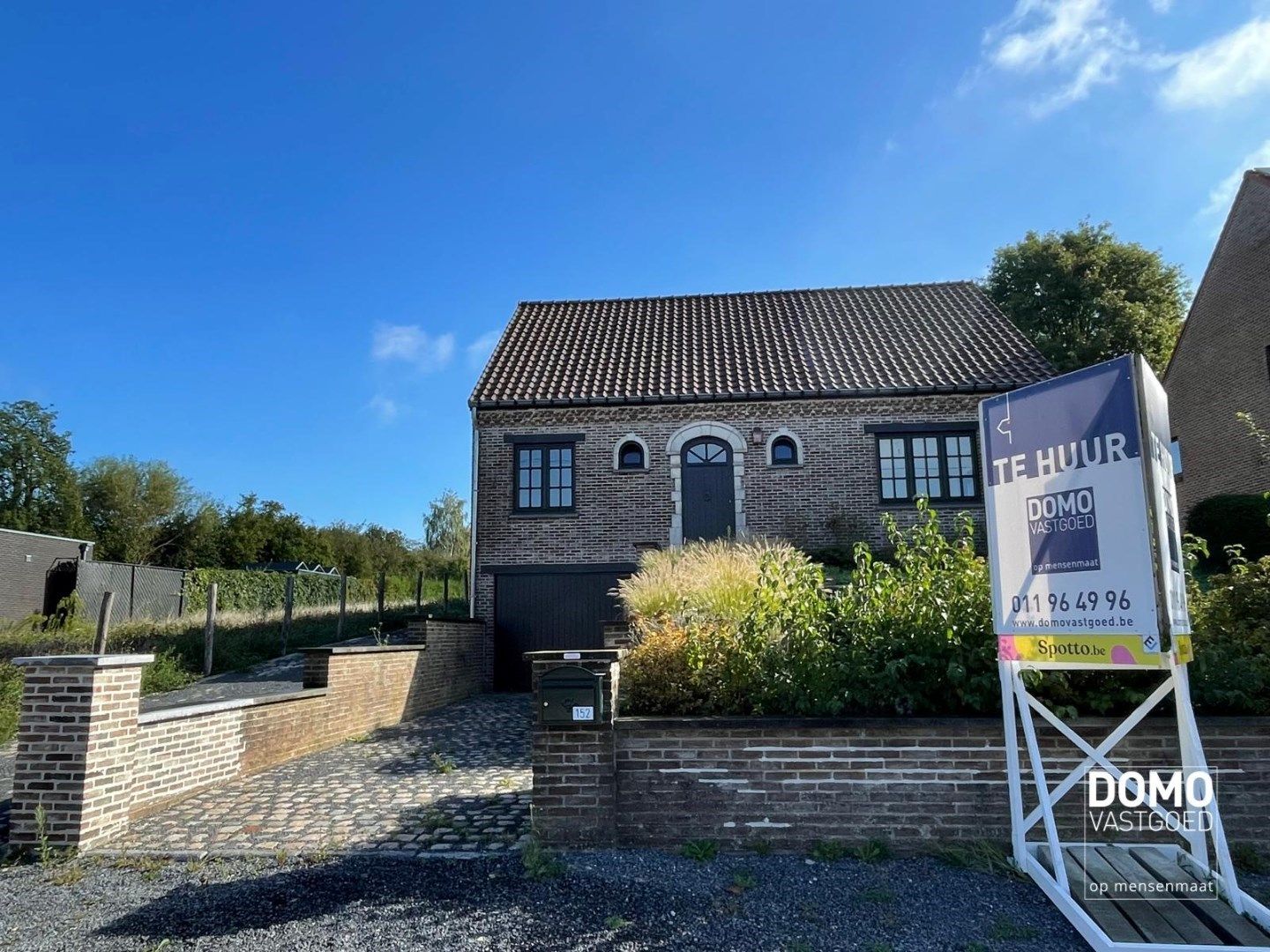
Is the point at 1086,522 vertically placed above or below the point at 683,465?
below

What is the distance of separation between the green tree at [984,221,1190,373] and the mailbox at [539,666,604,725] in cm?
2571

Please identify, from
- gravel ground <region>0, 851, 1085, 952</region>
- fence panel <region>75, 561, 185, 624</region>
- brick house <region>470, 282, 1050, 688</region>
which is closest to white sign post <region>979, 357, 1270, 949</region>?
gravel ground <region>0, 851, 1085, 952</region>

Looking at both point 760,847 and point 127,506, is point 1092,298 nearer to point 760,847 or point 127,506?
point 760,847

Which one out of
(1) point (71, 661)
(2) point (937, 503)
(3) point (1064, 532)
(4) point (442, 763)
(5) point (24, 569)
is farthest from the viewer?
(5) point (24, 569)

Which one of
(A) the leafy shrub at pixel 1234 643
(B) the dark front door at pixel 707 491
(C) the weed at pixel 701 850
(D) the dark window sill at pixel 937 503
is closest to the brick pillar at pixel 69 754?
(C) the weed at pixel 701 850

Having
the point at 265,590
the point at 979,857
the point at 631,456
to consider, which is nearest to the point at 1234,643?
the point at 979,857

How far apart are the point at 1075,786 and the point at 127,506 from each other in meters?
37.9

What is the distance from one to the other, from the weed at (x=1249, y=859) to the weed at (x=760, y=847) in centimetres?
272

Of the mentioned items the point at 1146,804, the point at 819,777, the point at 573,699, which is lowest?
the point at 1146,804

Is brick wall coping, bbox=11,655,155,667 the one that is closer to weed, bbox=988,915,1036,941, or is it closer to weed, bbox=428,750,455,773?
weed, bbox=428,750,455,773

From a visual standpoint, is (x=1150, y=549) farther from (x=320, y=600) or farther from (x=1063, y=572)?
(x=320, y=600)

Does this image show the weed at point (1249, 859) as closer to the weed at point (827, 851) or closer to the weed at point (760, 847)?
the weed at point (827, 851)

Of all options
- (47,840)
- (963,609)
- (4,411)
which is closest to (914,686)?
(963,609)

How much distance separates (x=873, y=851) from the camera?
4688mm
